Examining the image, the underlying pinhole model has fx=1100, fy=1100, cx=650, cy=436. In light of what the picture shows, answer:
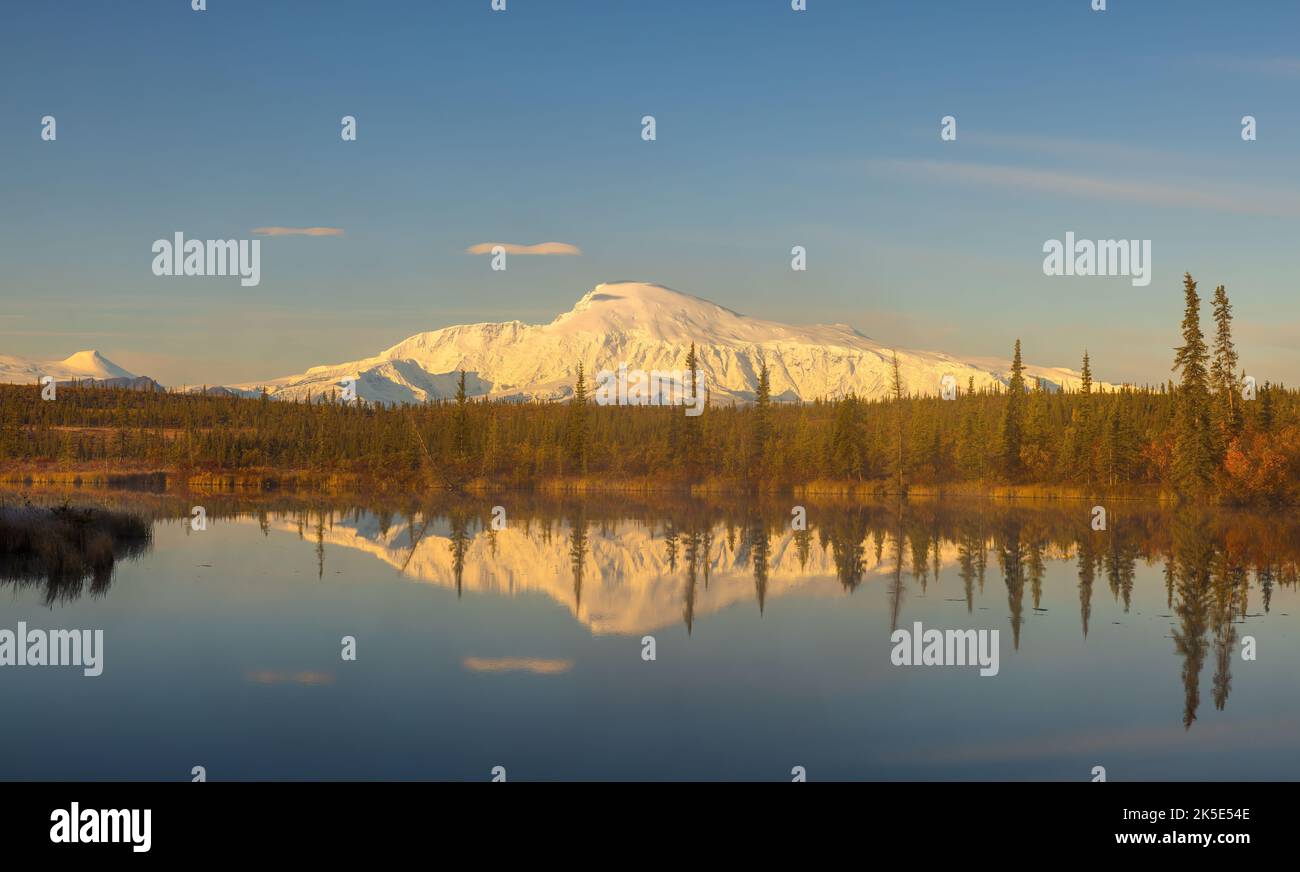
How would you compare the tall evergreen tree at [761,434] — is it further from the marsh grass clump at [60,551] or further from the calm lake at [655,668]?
the marsh grass clump at [60,551]

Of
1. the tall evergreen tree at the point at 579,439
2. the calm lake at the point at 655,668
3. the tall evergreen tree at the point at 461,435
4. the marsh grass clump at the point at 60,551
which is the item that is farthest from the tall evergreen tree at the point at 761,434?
the marsh grass clump at the point at 60,551

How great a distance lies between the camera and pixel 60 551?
37031 millimetres

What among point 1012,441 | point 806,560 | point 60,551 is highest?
point 1012,441

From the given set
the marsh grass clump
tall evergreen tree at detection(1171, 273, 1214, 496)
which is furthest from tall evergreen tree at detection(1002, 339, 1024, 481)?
the marsh grass clump

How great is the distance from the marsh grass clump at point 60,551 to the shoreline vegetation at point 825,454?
83677mm

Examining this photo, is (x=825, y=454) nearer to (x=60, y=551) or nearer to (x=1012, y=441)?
(x=1012, y=441)

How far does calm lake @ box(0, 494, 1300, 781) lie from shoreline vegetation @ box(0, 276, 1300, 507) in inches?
2547

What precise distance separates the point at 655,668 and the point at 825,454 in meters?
133

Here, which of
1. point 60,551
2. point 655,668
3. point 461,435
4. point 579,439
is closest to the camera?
point 655,668

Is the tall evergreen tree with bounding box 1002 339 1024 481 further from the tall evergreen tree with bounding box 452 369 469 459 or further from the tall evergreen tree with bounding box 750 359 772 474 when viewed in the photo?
the tall evergreen tree with bounding box 452 369 469 459

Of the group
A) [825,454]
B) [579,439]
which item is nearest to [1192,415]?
[825,454]
